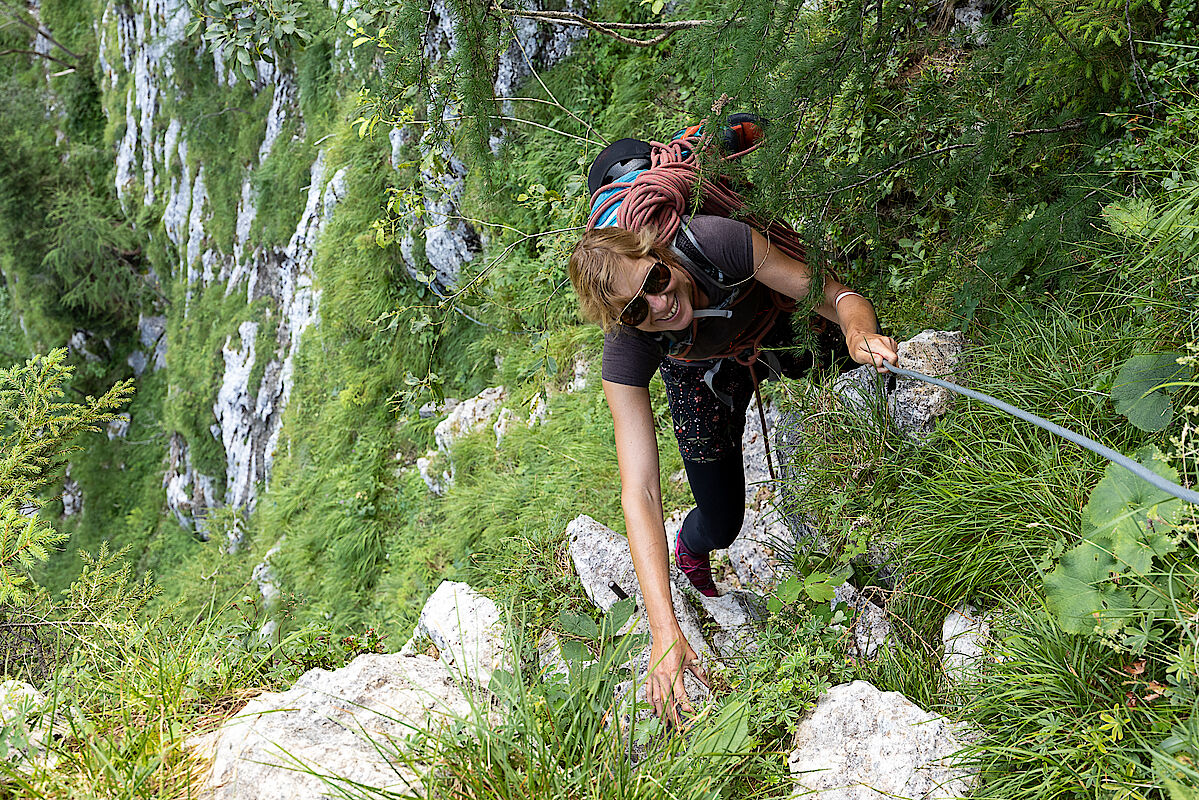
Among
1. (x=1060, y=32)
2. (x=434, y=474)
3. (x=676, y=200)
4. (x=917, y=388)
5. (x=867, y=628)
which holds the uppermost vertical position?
(x=1060, y=32)

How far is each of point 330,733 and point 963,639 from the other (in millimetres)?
1965

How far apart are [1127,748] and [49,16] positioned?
27488mm

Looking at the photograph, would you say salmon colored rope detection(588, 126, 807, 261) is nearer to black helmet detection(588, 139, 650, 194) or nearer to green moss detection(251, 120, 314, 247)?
black helmet detection(588, 139, 650, 194)

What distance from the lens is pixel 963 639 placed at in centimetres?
220

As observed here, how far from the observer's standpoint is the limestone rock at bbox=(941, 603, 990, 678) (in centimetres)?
206

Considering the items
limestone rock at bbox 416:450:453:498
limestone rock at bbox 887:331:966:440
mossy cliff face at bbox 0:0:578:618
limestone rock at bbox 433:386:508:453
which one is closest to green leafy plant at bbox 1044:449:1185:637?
limestone rock at bbox 887:331:966:440

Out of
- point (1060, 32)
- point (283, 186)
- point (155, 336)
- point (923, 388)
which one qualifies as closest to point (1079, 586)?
point (923, 388)

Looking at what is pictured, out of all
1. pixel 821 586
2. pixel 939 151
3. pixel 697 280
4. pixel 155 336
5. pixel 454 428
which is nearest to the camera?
pixel 697 280

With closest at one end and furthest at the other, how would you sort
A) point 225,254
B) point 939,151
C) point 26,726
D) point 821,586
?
1. point 26,726
2. point 821,586
3. point 939,151
4. point 225,254

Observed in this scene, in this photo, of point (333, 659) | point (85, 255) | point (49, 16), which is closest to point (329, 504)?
point (333, 659)

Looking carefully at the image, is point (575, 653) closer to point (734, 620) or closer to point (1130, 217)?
point (734, 620)

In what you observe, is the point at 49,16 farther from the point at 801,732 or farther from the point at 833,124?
the point at 801,732

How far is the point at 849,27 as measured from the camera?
80.0 inches

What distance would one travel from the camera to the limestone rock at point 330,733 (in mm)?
1831
